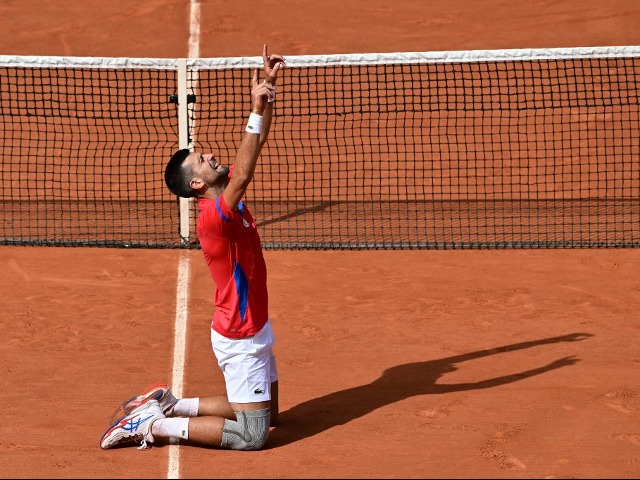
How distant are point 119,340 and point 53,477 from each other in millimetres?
2840

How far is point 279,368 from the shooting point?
34.3ft

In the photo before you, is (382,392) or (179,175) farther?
(382,392)

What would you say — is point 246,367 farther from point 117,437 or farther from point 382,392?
point 382,392

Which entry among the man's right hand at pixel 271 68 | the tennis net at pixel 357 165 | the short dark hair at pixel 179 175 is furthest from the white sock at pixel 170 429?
the tennis net at pixel 357 165

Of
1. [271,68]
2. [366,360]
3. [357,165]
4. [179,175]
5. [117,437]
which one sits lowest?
[117,437]

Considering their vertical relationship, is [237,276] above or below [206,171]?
below

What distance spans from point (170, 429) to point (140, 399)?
1.28ft

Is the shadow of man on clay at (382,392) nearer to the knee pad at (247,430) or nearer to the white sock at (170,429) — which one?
the knee pad at (247,430)

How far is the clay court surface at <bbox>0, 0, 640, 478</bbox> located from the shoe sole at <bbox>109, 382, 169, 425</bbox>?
0.87ft

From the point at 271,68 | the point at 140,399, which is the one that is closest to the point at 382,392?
the point at 140,399

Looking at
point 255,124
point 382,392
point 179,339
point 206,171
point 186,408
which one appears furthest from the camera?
point 179,339

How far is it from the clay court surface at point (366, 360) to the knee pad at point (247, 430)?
0.34 feet

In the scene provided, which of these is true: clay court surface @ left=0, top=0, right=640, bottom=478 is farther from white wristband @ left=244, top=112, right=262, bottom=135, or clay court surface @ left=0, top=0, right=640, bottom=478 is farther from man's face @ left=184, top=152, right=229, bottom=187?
white wristband @ left=244, top=112, right=262, bottom=135

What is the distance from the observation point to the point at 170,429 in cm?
863
